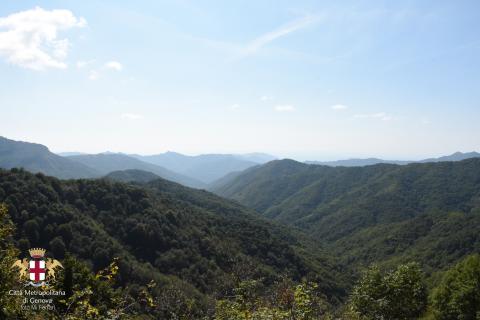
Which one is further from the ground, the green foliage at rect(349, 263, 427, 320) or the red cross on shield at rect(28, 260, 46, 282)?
the red cross on shield at rect(28, 260, 46, 282)

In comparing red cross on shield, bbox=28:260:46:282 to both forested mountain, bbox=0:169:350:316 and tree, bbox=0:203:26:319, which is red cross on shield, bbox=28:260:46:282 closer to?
tree, bbox=0:203:26:319

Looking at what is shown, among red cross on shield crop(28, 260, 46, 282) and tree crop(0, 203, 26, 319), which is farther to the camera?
red cross on shield crop(28, 260, 46, 282)

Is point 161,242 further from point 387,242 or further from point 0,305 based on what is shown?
point 387,242

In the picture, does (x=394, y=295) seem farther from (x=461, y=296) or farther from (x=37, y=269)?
(x=37, y=269)

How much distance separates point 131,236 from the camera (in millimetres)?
82125

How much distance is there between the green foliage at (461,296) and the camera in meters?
36.6

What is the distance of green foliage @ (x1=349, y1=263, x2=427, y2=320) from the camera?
37062 mm

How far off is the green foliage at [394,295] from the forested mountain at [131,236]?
12.9 metres

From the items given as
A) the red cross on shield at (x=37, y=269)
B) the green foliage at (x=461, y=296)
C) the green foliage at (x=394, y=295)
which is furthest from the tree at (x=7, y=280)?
the green foliage at (x=461, y=296)

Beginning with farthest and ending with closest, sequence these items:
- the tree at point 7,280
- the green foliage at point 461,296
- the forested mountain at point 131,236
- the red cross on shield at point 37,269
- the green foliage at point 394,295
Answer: the forested mountain at point 131,236, the green foliage at point 394,295, the green foliage at point 461,296, the red cross on shield at point 37,269, the tree at point 7,280

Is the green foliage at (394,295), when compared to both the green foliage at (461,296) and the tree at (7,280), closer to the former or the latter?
the green foliage at (461,296)

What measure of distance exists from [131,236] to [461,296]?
66931 mm

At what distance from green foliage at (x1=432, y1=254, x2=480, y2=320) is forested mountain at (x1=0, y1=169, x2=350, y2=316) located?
20.1 m

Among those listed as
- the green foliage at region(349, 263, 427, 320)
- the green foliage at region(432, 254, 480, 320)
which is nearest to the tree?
the green foliage at region(349, 263, 427, 320)
